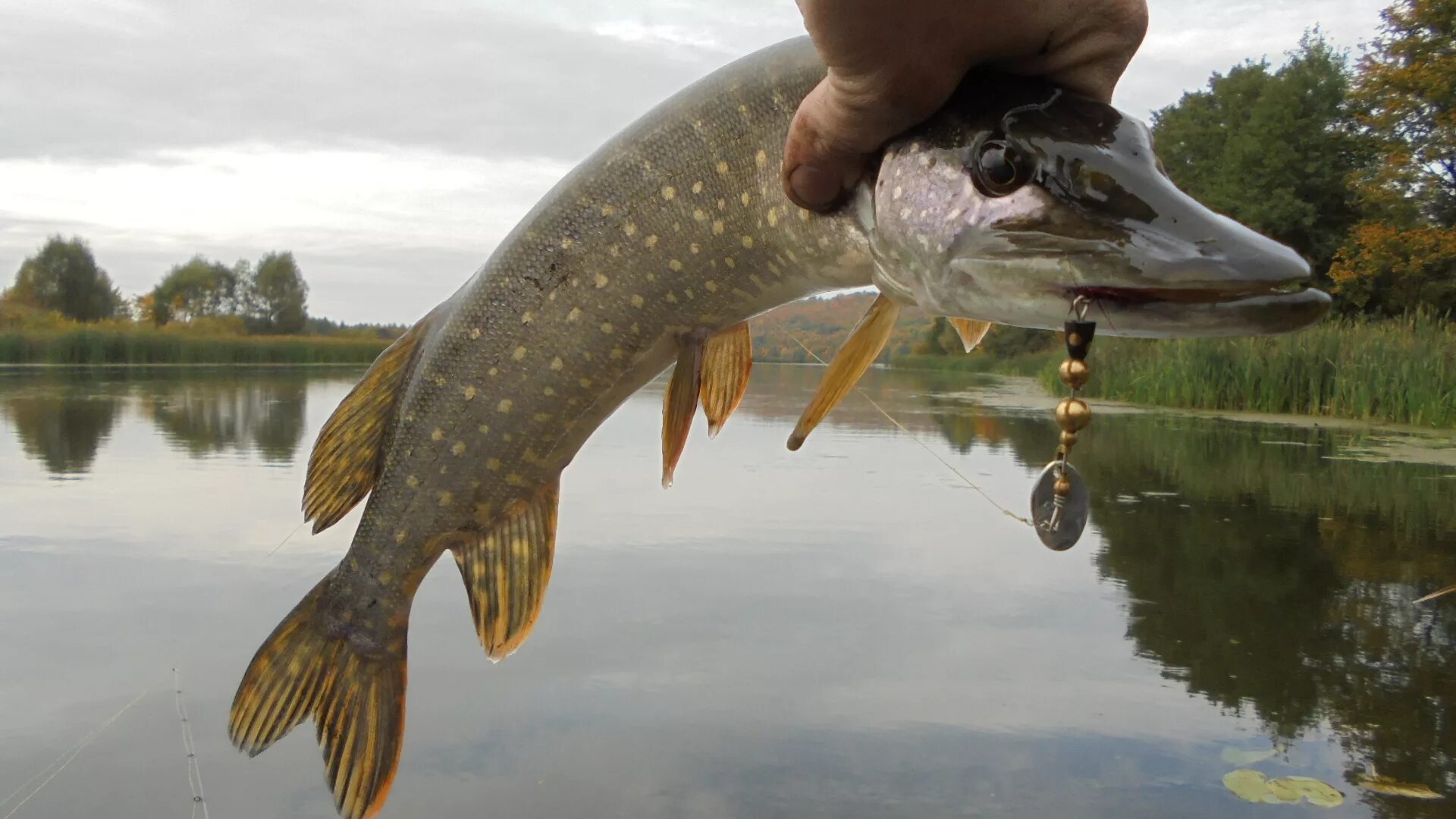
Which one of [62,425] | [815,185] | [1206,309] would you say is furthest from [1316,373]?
[62,425]

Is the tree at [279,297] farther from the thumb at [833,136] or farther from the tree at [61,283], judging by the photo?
the thumb at [833,136]

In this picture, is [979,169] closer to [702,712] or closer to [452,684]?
[702,712]

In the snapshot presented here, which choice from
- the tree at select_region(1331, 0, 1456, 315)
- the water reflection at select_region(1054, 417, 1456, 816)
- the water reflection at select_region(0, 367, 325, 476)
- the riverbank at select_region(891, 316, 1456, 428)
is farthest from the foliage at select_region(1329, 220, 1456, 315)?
the water reflection at select_region(0, 367, 325, 476)

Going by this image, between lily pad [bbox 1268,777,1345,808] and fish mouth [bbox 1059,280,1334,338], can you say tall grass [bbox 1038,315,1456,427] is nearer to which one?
lily pad [bbox 1268,777,1345,808]

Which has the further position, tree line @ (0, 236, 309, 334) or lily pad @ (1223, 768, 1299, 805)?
tree line @ (0, 236, 309, 334)

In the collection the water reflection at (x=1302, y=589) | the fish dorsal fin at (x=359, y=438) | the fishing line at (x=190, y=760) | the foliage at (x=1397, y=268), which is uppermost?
the foliage at (x=1397, y=268)

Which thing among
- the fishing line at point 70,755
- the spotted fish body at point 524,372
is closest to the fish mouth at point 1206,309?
the spotted fish body at point 524,372

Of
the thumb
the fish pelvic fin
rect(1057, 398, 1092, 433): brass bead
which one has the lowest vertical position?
the fish pelvic fin

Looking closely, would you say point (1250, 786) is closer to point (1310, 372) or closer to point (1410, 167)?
point (1310, 372)

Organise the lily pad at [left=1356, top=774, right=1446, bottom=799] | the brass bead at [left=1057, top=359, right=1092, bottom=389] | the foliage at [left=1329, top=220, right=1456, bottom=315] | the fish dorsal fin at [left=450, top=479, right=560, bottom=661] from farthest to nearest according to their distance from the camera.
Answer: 1. the foliage at [left=1329, top=220, right=1456, bottom=315]
2. the lily pad at [left=1356, top=774, right=1446, bottom=799]
3. the fish dorsal fin at [left=450, top=479, right=560, bottom=661]
4. the brass bead at [left=1057, top=359, right=1092, bottom=389]
